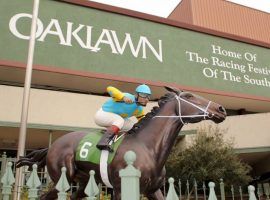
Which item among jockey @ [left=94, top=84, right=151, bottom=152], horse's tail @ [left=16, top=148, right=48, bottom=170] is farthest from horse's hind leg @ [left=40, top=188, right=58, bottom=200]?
jockey @ [left=94, top=84, right=151, bottom=152]

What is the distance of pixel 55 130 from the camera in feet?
51.6

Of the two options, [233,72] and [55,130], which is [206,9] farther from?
[55,130]

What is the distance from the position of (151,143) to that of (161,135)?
20 centimetres

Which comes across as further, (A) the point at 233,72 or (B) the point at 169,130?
(A) the point at 233,72

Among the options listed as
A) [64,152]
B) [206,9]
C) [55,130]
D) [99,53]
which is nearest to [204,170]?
[55,130]

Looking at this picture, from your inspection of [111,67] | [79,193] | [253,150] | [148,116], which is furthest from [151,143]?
[253,150]

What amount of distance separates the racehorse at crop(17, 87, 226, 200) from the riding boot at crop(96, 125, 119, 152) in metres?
0.16

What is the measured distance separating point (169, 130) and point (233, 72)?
721 inches

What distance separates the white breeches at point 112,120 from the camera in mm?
5266

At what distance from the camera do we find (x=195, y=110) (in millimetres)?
5215

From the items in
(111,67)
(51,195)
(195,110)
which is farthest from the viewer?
(111,67)

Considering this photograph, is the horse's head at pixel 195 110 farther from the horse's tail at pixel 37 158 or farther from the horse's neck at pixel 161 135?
the horse's tail at pixel 37 158

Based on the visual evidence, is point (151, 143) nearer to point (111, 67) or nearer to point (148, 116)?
point (148, 116)

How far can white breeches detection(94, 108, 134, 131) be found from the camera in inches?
207
